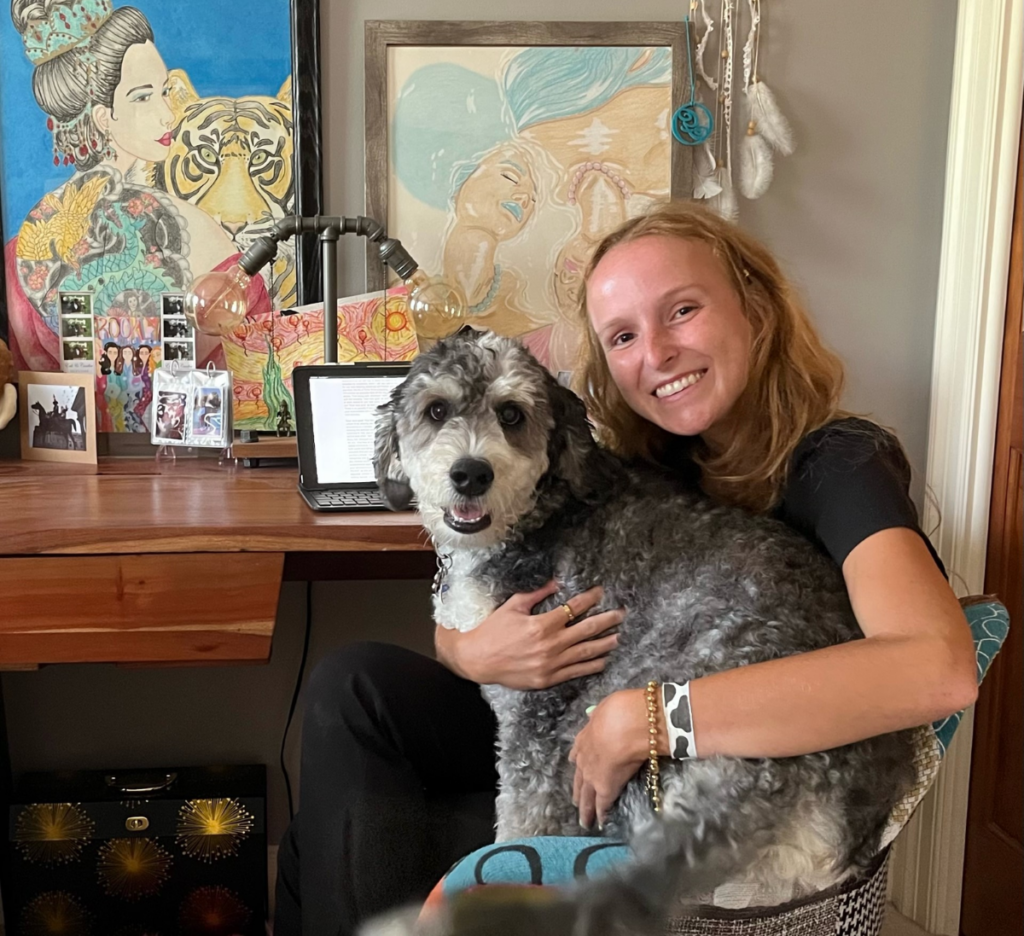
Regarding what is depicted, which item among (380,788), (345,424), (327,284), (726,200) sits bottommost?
(380,788)

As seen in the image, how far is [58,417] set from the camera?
1899mm

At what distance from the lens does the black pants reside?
1.09 metres

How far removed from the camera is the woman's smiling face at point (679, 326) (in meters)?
1.13

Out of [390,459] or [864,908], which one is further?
[390,459]

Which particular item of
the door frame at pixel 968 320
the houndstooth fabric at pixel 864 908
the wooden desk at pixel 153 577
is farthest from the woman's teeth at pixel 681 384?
the door frame at pixel 968 320

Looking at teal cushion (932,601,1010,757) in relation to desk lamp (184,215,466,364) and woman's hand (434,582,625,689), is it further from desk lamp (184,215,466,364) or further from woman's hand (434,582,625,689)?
desk lamp (184,215,466,364)

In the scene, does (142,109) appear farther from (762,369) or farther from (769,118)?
(762,369)

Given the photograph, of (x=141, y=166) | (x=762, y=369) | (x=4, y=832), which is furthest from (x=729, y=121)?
(x=4, y=832)

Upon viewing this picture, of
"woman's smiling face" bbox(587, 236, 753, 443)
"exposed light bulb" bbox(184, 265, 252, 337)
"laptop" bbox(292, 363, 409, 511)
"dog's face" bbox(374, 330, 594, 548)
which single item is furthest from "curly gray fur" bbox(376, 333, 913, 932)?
"exposed light bulb" bbox(184, 265, 252, 337)

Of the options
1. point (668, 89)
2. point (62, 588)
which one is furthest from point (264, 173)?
point (62, 588)

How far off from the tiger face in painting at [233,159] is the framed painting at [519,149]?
18cm

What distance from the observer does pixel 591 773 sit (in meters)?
0.99

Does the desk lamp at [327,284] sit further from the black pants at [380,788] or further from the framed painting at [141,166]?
the black pants at [380,788]

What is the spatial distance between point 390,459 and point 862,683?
68cm
